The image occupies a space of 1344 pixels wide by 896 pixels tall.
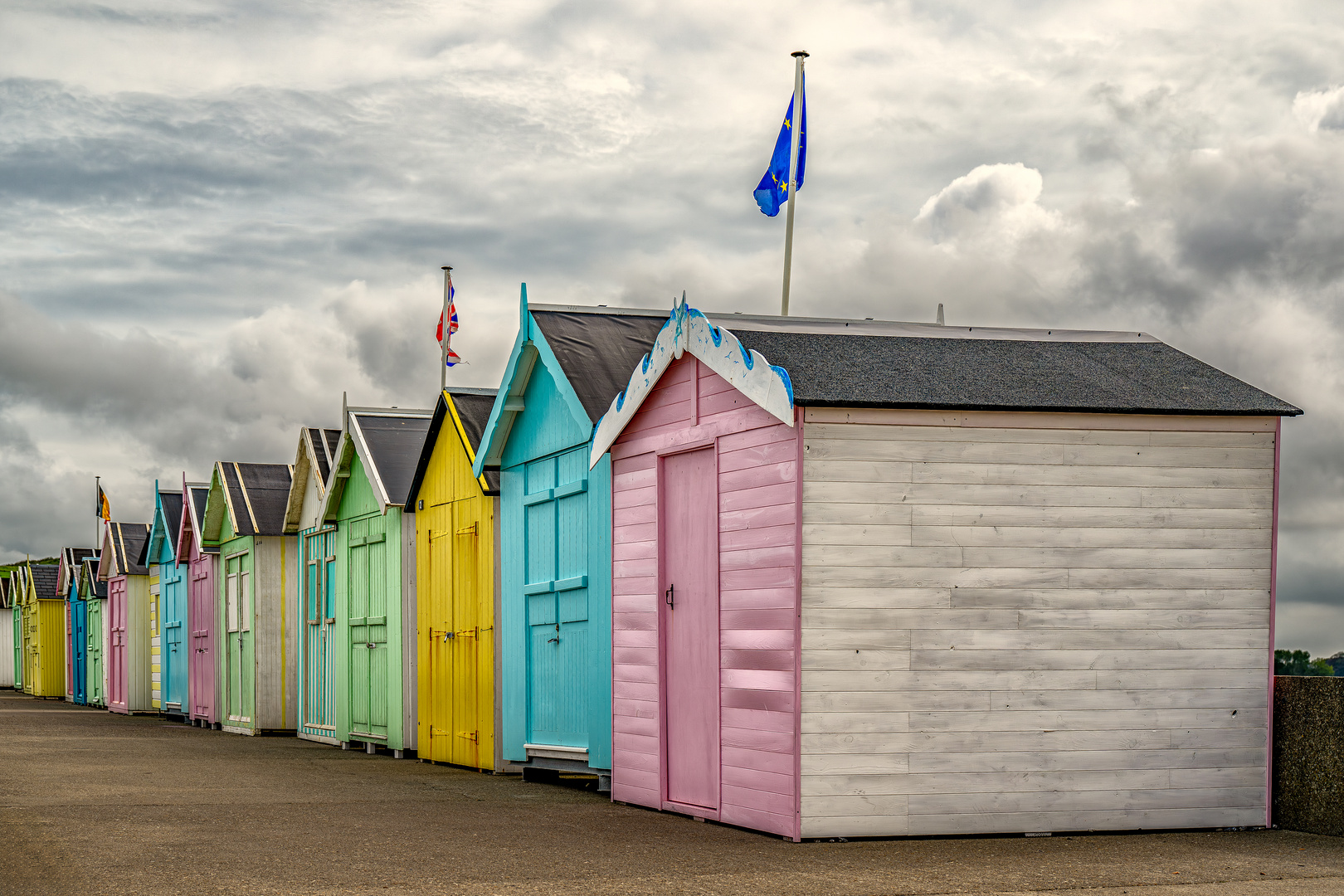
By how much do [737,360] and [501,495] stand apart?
5958mm

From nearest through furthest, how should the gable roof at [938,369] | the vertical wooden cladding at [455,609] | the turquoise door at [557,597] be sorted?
the gable roof at [938,369], the turquoise door at [557,597], the vertical wooden cladding at [455,609]

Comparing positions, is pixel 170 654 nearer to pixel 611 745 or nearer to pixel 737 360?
pixel 611 745

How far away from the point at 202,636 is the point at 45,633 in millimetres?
23231

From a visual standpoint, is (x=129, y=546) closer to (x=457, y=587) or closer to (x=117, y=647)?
(x=117, y=647)

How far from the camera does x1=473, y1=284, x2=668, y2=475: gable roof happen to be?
13219mm

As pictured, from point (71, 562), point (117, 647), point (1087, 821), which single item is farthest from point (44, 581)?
point (1087, 821)

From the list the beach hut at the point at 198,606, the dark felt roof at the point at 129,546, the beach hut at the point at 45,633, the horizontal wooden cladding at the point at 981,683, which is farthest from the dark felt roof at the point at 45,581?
the horizontal wooden cladding at the point at 981,683

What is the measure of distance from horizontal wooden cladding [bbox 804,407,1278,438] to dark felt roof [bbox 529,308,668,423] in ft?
12.9

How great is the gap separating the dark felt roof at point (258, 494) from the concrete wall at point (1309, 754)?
1641cm

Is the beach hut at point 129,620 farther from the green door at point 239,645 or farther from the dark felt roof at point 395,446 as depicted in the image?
the dark felt roof at point 395,446

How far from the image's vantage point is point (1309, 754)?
31.3ft

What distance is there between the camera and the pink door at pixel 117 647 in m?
34.4

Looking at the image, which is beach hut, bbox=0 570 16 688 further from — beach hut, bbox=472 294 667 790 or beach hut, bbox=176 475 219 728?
beach hut, bbox=472 294 667 790

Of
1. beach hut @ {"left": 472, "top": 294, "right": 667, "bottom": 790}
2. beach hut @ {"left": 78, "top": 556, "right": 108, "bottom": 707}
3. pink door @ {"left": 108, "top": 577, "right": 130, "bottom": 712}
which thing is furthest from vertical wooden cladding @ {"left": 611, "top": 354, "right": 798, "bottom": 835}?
beach hut @ {"left": 78, "top": 556, "right": 108, "bottom": 707}
